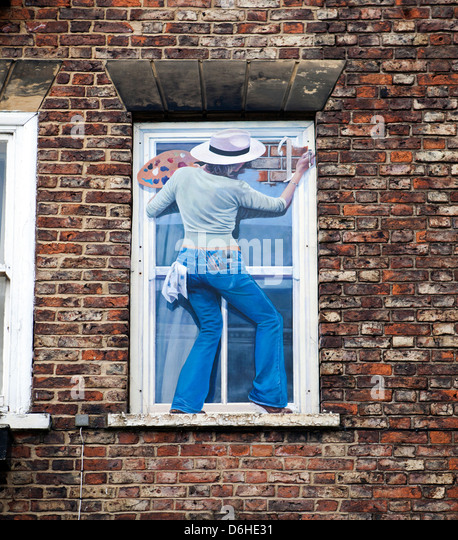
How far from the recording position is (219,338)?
4641 millimetres

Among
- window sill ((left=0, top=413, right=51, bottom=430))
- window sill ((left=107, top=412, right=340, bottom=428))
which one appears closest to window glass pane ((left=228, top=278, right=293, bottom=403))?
window sill ((left=107, top=412, right=340, bottom=428))

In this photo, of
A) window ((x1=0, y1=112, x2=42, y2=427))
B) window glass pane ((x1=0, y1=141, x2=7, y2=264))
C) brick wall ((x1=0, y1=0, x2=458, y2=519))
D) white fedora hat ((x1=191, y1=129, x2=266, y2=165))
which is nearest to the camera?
brick wall ((x1=0, y1=0, x2=458, y2=519))

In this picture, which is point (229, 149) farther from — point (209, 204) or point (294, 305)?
point (294, 305)

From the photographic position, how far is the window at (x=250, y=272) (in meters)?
4.59

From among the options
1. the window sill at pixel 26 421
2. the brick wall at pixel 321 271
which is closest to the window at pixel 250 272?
the brick wall at pixel 321 271

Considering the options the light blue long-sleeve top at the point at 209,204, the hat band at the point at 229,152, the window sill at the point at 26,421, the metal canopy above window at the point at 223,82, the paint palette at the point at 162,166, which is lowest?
the window sill at the point at 26,421

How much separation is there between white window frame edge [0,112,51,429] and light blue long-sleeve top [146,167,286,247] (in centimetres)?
81

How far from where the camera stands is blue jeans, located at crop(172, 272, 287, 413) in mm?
4578

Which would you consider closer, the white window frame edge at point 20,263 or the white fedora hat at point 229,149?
the white window frame edge at point 20,263

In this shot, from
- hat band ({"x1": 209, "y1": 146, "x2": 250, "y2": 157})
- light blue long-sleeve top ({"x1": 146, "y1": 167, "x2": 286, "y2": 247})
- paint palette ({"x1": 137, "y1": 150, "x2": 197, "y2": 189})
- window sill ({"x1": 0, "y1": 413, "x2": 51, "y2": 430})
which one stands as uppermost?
hat band ({"x1": 209, "y1": 146, "x2": 250, "y2": 157})

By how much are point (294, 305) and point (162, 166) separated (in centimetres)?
127

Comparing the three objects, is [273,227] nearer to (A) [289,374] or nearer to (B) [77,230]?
(A) [289,374]

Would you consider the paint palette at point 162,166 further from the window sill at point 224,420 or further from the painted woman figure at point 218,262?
the window sill at point 224,420

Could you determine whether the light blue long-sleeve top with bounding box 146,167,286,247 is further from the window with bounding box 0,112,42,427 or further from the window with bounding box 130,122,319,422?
the window with bounding box 0,112,42,427
